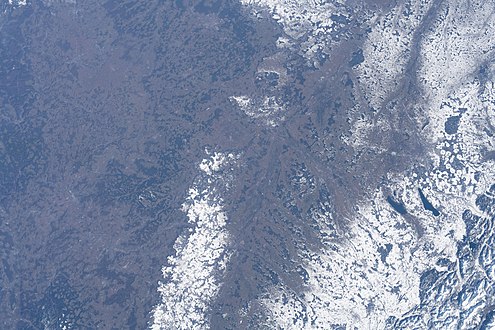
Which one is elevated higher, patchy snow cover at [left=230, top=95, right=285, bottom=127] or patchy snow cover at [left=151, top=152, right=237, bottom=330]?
patchy snow cover at [left=230, top=95, right=285, bottom=127]

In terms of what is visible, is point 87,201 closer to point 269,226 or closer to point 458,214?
point 269,226

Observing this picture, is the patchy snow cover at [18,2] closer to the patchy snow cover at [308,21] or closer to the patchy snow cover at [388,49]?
the patchy snow cover at [308,21]

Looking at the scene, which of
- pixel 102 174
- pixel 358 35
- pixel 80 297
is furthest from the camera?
pixel 358 35

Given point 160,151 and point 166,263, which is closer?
point 166,263

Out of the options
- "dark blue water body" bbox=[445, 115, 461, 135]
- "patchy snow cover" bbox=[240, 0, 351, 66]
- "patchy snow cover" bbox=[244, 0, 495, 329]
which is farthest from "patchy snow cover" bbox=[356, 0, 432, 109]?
"dark blue water body" bbox=[445, 115, 461, 135]

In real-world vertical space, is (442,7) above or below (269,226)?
above

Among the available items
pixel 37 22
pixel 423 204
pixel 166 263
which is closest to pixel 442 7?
pixel 423 204

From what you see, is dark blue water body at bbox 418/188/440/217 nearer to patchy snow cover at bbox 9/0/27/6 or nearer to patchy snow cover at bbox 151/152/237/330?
patchy snow cover at bbox 151/152/237/330

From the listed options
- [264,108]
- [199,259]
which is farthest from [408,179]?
[199,259]
